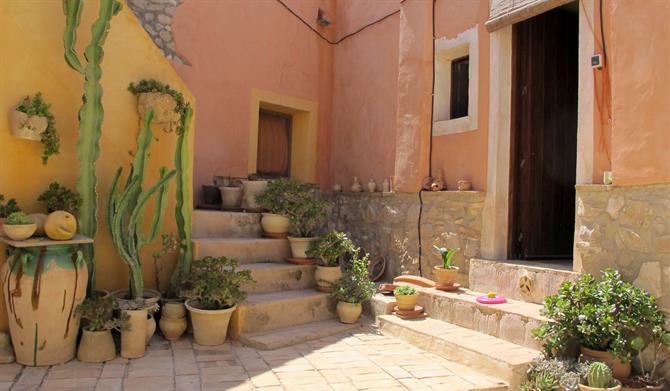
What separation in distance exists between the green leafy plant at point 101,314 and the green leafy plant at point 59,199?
2.69 feet

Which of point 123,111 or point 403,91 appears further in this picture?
point 403,91

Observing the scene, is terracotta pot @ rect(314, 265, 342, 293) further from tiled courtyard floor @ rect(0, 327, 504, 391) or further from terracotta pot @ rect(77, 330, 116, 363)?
terracotta pot @ rect(77, 330, 116, 363)

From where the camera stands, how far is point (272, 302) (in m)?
5.11

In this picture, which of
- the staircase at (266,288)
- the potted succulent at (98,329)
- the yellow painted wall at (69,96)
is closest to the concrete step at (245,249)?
the staircase at (266,288)

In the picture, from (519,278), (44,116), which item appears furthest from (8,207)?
(519,278)

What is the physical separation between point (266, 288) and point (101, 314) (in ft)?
5.91

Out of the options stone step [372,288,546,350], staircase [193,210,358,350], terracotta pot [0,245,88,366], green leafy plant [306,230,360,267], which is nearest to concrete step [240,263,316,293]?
staircase [193,210,358,350]

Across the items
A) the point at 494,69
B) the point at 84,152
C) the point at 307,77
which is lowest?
the point at 84,152

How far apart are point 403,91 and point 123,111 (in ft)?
11.9

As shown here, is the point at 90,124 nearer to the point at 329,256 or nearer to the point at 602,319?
the point at 329,256

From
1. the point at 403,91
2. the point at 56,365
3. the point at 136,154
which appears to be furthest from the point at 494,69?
the point at 56,365

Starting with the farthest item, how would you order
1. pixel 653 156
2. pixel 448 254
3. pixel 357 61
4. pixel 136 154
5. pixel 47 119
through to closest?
pixel 357 61 → pixel 448 254 → pixel 136 154 → pixel 47 119 → pixel 653 156

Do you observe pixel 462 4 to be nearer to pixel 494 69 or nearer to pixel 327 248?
→ pixel 494 69

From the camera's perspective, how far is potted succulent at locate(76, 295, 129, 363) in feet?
13.6
